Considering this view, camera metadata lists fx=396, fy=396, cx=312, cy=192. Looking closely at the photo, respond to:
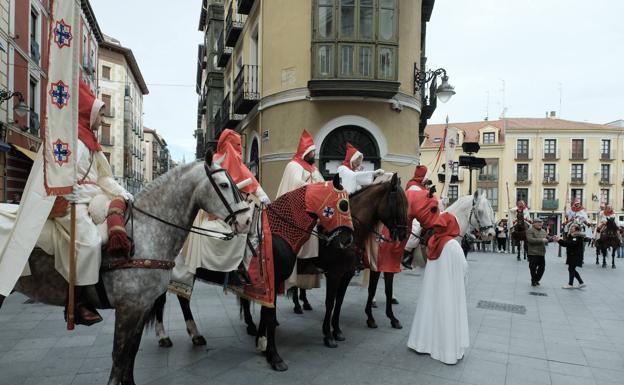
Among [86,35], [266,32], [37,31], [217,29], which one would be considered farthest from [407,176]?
[86,35]

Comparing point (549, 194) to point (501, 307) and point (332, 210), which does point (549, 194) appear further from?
point (332, 210)

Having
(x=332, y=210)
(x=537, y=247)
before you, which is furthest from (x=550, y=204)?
(x=332, y=210)

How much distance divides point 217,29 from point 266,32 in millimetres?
16019

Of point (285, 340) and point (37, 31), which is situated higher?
point (37, 31)

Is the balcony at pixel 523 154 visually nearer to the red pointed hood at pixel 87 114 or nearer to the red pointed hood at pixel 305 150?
the red pointed hood at pixel 305 150

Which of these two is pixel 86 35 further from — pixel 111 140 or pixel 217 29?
pixel 111 140

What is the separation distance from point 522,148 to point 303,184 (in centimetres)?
4919

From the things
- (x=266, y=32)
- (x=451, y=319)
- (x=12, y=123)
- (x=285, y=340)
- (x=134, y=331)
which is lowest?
(x=285, y=340)

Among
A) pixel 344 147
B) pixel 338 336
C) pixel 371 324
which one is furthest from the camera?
pixel 344 147

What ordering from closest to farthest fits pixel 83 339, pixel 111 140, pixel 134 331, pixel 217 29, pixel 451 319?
1. pixel 134 331
2. pixel 451 319
3. pixel 83 339
4. pixel 217 29
5. pixel 111 140

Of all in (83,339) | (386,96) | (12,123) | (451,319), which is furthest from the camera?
(12,123)

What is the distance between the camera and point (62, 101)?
296cm

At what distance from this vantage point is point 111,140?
43438mm

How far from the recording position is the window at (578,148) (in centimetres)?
4722
